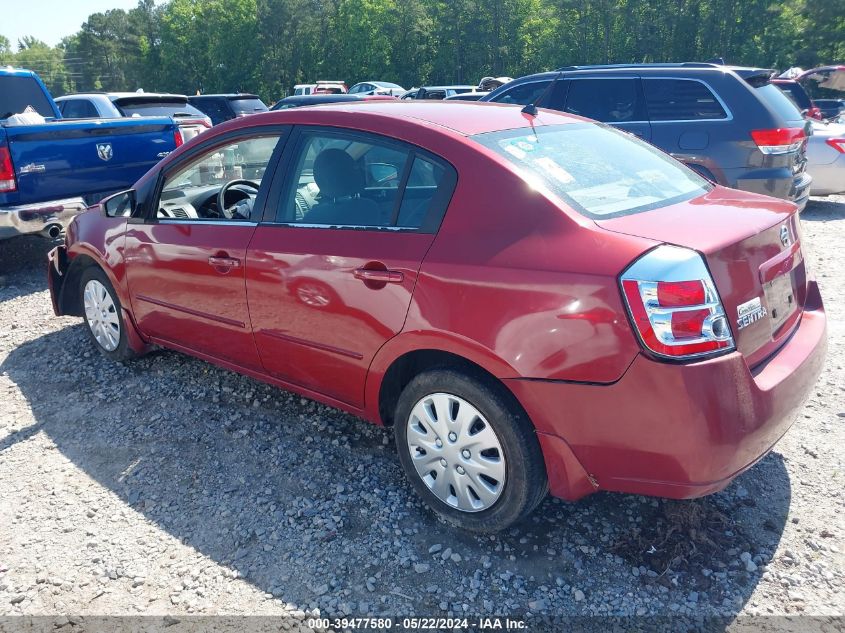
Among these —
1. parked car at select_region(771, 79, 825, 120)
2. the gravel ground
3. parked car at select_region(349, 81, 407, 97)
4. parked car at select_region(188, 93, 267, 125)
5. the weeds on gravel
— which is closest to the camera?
the gravel ground

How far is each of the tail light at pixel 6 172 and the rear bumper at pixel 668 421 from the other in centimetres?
552

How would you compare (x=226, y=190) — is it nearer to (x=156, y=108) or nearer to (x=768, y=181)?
(x=768, y=181)

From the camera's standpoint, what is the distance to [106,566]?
2.80 m

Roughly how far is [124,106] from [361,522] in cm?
1074

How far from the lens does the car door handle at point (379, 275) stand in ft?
Answer: 9.16

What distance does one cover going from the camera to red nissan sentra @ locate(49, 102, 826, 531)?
2281mm

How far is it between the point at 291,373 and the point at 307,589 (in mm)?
1167

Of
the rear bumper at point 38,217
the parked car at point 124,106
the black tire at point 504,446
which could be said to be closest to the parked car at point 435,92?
the parked car at point 124,106

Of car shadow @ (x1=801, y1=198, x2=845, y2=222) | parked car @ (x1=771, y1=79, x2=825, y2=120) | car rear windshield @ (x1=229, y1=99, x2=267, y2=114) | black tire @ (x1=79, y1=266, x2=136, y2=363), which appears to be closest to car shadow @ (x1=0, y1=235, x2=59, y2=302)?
black tire @ (x1=79, y1=266, x2=136, y2=363)

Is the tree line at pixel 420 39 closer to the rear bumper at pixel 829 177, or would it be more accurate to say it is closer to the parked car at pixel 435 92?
the parked car at pixel 435 92

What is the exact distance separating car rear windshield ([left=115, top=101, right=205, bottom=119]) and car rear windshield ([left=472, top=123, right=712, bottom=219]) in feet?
32.4

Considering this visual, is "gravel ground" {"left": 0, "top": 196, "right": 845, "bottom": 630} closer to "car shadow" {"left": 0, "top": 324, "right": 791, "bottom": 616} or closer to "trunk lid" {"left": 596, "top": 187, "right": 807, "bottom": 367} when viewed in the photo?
"car shadow" {"left": 0, "top": 324, "right": 791, "bottom": 616}

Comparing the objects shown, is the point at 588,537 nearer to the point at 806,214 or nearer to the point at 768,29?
the point at 806,214

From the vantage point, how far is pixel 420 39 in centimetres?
5262
